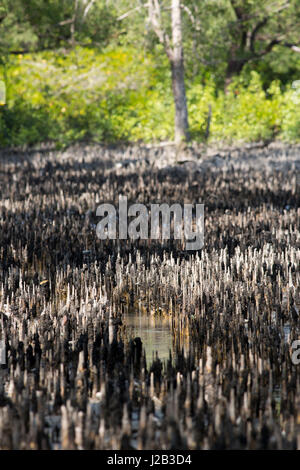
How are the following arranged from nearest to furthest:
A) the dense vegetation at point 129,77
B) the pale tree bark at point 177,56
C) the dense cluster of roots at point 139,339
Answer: the dense cluster of roots at point 139,339 → the pale tree bark at point 177,56 → the dense vegetation at point 129,77

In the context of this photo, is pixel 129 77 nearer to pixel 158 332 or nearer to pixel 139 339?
pixel 158 332

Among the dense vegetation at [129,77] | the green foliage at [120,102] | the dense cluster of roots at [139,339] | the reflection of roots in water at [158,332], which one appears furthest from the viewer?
the green foliage at [120,102]

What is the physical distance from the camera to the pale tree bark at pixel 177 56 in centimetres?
1735

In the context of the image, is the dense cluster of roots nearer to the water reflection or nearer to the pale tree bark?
the water reflection

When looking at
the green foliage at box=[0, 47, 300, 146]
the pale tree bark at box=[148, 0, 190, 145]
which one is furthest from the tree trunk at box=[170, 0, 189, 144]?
the green foliage at box=[0, 47, 300, 146]

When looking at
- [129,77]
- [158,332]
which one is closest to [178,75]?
[129,77]

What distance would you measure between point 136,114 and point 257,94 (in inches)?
151

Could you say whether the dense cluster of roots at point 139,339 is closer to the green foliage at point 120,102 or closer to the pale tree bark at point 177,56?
the pale tree bark at point 177,56

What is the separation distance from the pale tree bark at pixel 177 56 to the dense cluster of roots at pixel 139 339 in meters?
9.07

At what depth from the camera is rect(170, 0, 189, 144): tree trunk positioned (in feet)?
57.0

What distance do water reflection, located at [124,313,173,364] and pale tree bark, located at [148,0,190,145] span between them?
13.1 m

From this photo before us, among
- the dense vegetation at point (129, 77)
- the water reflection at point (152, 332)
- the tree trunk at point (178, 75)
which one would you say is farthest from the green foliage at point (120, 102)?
the water reflection at point (152, 332)

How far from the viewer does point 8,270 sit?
6.13 metres
